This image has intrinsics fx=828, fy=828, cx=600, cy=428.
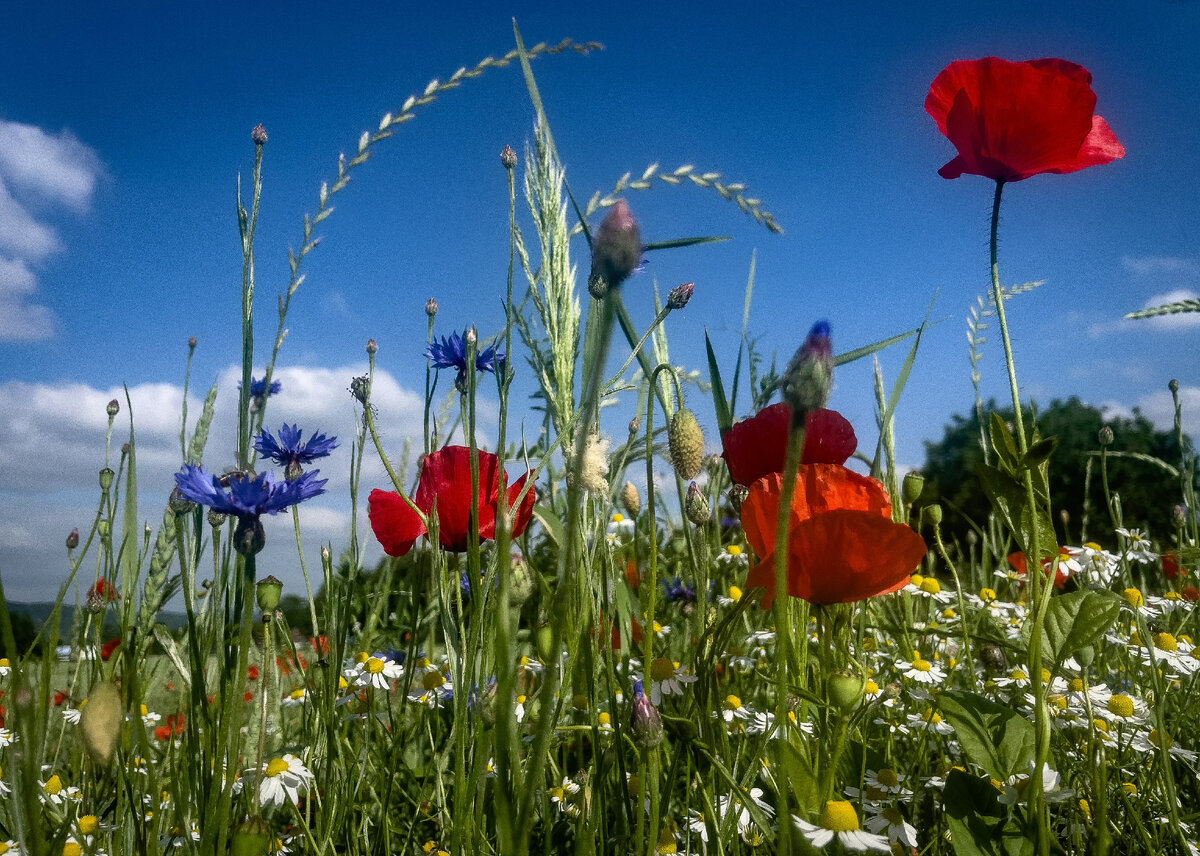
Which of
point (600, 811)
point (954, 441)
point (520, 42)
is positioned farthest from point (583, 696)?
point (954, 441)

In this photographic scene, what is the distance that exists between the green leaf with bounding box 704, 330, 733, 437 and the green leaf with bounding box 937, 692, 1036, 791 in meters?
0.37

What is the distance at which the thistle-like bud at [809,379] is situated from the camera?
0.47m

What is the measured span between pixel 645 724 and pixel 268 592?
1.38ft

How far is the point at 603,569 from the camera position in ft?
3.24

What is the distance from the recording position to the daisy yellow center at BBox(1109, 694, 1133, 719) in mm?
1230

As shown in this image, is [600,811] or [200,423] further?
[200,423]

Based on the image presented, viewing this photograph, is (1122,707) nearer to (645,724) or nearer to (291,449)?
(645,724)

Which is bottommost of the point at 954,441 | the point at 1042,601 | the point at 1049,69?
the point at 1042,601

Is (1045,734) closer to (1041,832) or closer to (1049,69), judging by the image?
(1041,832)

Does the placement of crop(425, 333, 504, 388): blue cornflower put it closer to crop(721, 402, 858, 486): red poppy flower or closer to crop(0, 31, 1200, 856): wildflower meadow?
crop(0, 31, 1200, 856): wildflower meadow

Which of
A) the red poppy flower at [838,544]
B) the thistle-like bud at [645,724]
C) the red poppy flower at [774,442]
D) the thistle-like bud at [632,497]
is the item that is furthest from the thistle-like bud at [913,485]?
the thistle-like bud at [632,497]

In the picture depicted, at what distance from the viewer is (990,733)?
86cm

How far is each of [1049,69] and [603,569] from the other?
2.35 ft

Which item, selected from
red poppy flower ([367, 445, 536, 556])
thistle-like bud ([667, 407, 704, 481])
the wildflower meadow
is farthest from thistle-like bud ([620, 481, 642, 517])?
thistle-like bud ([667, 407, 704, 481])
